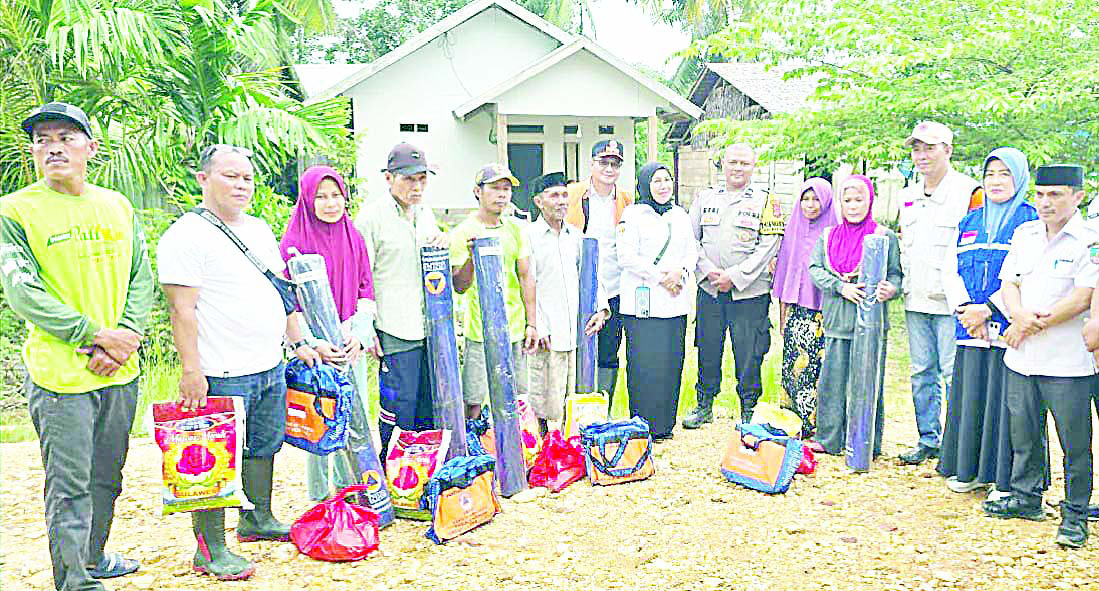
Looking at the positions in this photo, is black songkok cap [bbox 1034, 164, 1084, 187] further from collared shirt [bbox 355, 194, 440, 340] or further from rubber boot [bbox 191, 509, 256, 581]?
rubber boot [bbox 191, 509, 256, 581]

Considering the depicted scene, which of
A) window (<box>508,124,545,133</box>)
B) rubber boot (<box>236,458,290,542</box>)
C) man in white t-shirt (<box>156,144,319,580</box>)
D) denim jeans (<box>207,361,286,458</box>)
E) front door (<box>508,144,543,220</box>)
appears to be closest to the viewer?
man in white t-shirt (<box>156,144,319,580</box>)

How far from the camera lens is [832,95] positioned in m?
9.66

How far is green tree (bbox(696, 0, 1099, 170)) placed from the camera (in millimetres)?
8391

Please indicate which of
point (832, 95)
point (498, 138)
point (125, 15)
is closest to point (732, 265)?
point (832, 95)

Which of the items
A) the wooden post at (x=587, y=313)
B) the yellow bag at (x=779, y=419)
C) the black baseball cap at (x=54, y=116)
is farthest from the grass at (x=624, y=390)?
the black baseball cap at (x=54, y=116)

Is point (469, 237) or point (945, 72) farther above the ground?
point (945, 72)

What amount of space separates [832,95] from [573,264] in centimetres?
514

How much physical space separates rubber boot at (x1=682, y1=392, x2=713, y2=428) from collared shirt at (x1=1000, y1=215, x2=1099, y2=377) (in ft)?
8.40

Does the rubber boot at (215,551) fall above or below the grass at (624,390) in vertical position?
above

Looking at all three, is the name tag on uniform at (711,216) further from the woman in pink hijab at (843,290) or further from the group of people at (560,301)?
the woman in pink hijab at (843,290)

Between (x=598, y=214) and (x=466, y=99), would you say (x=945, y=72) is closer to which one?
(x=598, y=214)

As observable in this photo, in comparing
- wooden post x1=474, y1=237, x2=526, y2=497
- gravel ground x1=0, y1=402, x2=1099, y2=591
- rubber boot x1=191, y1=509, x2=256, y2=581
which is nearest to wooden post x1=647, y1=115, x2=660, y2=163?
gravel ground x1=0, y1=402, x2=1099, y2=591

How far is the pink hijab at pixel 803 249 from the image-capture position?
6.12 metres

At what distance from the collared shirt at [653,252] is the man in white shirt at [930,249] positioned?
1.38 m
